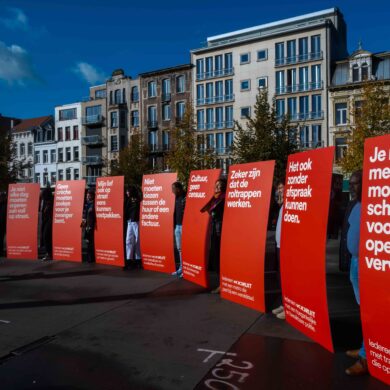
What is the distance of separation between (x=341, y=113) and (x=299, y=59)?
6835 mm

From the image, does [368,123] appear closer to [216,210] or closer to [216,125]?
[216,210]

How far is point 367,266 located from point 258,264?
7.21ft

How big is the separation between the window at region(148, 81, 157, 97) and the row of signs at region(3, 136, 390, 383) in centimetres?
4117

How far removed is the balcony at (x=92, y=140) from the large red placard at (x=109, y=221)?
45.8 m

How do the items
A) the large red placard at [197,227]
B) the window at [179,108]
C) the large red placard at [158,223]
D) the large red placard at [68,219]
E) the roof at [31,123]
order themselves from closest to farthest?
the large red placard at [197,227]
the large red placard at [158,223]
the large red placard at [68,219]
the window at [179,108]
the roof at [31,123]

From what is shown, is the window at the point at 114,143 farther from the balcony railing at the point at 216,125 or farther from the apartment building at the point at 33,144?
the balcony railing at the point at 216,125

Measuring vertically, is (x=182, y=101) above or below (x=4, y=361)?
above

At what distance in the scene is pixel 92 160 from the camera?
180 feet

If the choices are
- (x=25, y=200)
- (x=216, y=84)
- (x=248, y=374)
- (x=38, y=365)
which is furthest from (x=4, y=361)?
(x=216, y=84)

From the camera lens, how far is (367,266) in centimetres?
373

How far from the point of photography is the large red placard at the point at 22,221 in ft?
36.0

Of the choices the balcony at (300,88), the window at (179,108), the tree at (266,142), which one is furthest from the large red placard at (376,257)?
the window at (179,108)

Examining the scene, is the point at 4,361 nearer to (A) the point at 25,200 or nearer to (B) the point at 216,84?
(A) the point at 25,200

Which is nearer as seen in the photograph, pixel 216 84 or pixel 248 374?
pixel 248 374
